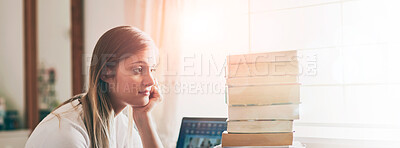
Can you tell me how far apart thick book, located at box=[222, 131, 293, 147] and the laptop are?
42cm

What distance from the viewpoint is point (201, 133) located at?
1225 mm

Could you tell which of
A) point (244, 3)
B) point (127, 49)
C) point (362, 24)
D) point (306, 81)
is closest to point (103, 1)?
point (244, 3)

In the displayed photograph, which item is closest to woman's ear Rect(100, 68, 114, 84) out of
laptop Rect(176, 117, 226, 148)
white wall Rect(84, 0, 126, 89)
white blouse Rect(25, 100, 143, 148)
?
white blouse Rect(25, 100, 143, 148)

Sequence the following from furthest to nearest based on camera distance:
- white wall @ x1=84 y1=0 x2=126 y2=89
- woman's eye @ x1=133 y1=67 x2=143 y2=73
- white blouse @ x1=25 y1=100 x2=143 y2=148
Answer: white wall @ x1=84 y1=0 x2=126 y2=89 → woman's eye @ x1=133 y1=67 x2=143 y2=73 → white blouse @ x1=25 y1=100 x2=143 y2=148

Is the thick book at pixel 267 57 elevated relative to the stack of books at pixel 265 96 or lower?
elevated

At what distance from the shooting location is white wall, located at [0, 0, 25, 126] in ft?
7.88

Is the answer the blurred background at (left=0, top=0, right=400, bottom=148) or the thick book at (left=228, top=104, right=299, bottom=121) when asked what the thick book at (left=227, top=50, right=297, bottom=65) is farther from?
the blurred background at (left=0, top=0, right=400, bottom=148)

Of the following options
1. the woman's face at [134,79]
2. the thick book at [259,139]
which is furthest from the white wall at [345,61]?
the woman's face at [134,79]

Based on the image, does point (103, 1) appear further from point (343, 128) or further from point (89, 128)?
point (343, 128)

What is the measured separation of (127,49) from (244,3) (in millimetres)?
625

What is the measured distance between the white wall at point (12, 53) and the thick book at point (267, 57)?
6.77ft

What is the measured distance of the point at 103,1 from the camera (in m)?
1.86

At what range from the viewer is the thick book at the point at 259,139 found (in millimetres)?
736

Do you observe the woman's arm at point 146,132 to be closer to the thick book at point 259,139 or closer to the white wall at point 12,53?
the thick book at point 259,139
